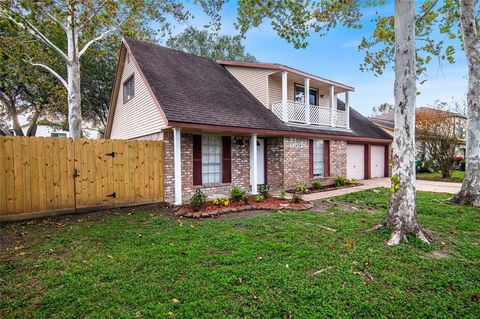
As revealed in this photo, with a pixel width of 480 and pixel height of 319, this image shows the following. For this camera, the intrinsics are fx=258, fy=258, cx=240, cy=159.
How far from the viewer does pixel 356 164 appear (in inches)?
616

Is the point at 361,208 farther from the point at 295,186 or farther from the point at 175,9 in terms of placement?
the point at 175,9

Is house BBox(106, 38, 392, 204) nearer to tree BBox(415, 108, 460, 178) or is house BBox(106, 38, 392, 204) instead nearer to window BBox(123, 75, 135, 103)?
window BBox(123, 75, 135, 103)

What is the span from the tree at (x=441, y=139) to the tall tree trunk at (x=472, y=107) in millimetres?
8225

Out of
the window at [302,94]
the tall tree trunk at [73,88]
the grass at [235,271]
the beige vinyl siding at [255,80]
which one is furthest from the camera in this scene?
the window at [302,94]

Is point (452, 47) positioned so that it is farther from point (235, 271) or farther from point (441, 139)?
point (235, 271)

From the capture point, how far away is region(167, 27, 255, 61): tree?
25062 millimetres

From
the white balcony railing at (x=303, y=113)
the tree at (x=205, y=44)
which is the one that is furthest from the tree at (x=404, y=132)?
the tree at (x=205, y=44)

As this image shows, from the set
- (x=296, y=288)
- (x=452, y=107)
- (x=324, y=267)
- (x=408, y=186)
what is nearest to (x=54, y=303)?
(x=296, y=288)

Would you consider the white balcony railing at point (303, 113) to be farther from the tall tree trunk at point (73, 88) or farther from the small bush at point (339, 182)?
the tall tree trunk at point (73, 88)

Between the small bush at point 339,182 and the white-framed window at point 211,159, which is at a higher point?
the white-framed window at point 211,159

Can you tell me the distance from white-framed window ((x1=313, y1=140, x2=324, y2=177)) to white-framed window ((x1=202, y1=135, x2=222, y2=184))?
513 cm

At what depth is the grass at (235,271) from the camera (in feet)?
9.02

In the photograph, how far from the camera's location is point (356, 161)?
51.3 ft

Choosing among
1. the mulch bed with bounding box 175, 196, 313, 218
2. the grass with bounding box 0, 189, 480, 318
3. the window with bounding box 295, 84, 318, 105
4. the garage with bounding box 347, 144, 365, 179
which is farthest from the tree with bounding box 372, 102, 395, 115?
the grass with bounding box 0, 189, 480, 318
